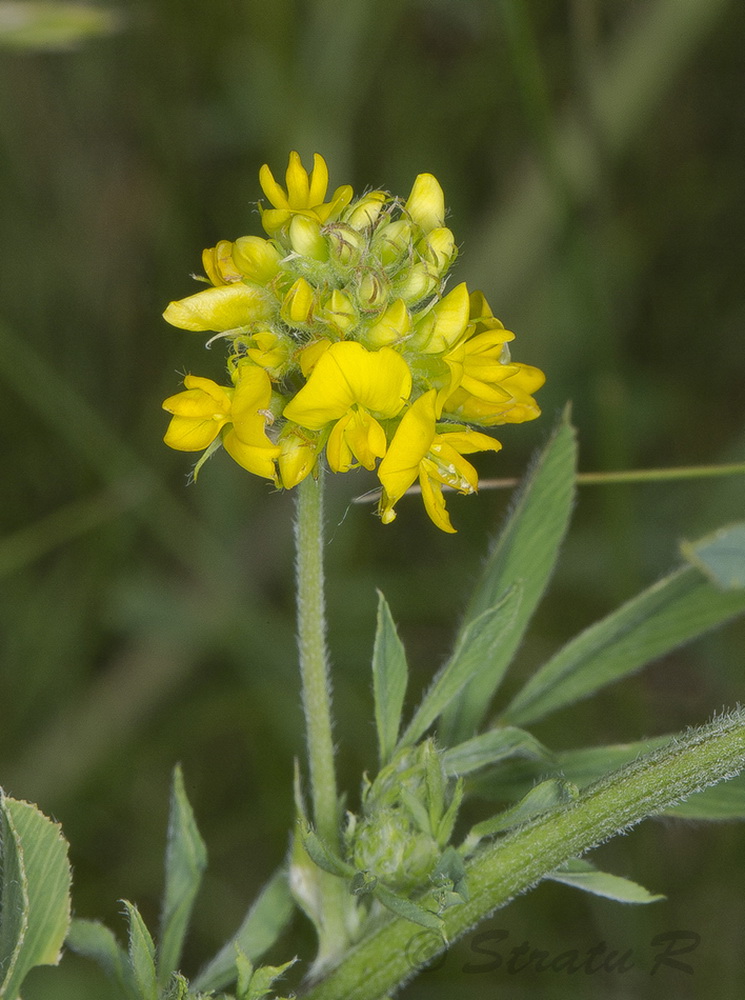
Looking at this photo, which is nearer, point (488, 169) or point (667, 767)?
point (667, 767)

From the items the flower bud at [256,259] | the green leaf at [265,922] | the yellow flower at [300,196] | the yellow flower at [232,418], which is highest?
the yellow flower at [300,196]

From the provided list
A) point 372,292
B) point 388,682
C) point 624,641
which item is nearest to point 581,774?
point 624,641

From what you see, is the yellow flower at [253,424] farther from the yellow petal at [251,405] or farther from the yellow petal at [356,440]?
the yellow petal at [356,440]

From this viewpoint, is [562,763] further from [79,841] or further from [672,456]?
[672,456]

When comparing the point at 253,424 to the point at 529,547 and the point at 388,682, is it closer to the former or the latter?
the point at 388,682

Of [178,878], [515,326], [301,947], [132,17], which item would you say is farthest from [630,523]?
[132,17]

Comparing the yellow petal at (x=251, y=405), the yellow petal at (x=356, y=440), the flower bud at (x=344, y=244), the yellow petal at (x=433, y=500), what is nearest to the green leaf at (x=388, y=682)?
the yellow petal at (x=433, y=500)

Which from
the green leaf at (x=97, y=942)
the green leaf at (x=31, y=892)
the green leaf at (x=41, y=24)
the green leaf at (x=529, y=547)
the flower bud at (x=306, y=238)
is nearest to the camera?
the green leaf at (x=31, y=892)
